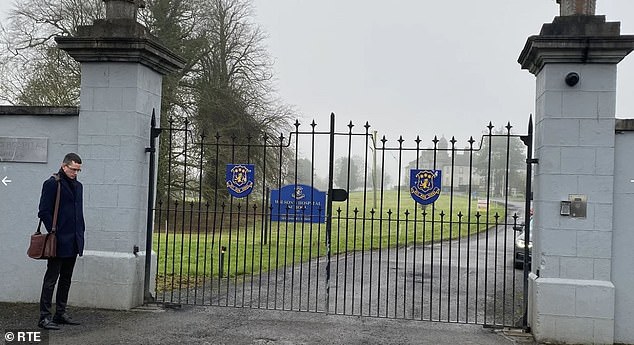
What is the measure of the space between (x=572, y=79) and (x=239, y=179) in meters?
4.30

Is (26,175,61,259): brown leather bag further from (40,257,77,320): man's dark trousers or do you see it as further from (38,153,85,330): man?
(40,257,77,320): man's dark trousers

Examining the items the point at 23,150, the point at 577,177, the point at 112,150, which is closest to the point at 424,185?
the point at 577,177

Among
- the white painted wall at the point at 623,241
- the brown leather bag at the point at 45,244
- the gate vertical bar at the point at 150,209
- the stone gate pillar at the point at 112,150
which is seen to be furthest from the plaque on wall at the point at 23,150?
the white painted wall at the point at 623,241

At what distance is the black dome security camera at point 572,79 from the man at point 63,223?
572 cm

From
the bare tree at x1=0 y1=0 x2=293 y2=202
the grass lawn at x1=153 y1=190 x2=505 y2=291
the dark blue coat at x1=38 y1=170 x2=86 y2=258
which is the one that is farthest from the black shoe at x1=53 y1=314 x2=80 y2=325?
the bare tree at x1=0 y1=0 x2=293 y2=202

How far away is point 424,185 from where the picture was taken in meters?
7.17

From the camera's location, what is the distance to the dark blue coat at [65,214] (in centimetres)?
629

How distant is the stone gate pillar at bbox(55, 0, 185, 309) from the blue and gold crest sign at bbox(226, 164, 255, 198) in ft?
4.05

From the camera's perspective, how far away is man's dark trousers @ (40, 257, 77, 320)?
6.45 m

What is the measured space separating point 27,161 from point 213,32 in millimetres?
16961

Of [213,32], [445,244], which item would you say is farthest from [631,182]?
[213,32]

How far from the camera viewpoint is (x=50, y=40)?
20969 mm

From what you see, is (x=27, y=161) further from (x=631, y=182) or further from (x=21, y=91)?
(x=21, y=91)

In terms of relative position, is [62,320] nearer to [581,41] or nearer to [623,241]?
[623,241]
